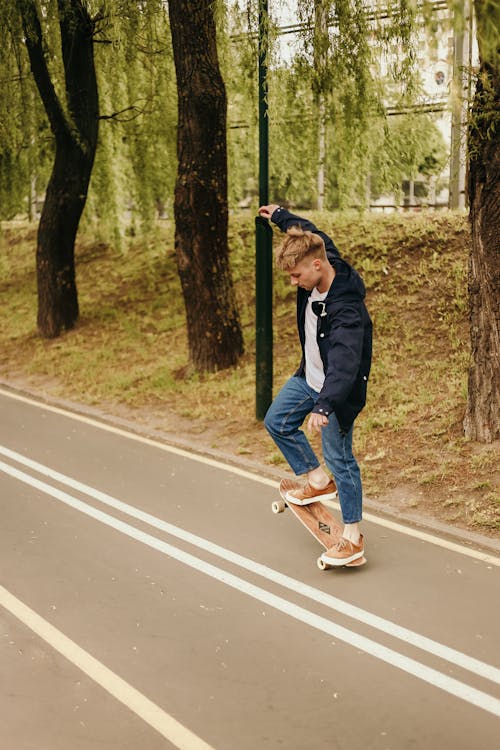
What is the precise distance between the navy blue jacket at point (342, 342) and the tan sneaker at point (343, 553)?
2.47 ft

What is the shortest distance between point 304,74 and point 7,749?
8.18 metres

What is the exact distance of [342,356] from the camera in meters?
5.49

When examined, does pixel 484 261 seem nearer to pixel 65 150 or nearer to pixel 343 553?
pixel 343 553

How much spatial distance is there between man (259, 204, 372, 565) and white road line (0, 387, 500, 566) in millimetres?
820

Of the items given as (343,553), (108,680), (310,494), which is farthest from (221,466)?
(108,680)

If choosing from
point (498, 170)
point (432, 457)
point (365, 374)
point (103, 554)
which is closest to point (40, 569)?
point (103, 554)

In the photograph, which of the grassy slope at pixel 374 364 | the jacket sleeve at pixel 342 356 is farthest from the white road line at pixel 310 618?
the grassy slope at pixel 374 364

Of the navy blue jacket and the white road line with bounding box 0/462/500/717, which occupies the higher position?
the navy blue jacket

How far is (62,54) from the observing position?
15164 millimetres

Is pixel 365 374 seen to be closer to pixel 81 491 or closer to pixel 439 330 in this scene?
pixel 81 491

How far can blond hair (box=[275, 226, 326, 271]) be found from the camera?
5.57 meters

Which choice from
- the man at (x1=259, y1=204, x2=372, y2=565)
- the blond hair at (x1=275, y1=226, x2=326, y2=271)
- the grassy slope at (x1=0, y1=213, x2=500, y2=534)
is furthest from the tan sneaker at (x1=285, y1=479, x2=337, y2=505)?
the blond hair at (x1=275, y1=226, x2=326, y2=271)

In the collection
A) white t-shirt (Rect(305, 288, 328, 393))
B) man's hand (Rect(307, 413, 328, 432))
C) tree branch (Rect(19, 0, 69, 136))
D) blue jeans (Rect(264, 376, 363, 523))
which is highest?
tree branch (Rect(19, 0, 69, 136))

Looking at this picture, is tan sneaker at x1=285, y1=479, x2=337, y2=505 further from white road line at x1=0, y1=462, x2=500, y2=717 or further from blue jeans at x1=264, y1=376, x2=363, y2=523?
white road line at x1=0, y1=462, x2=500, y2=717
